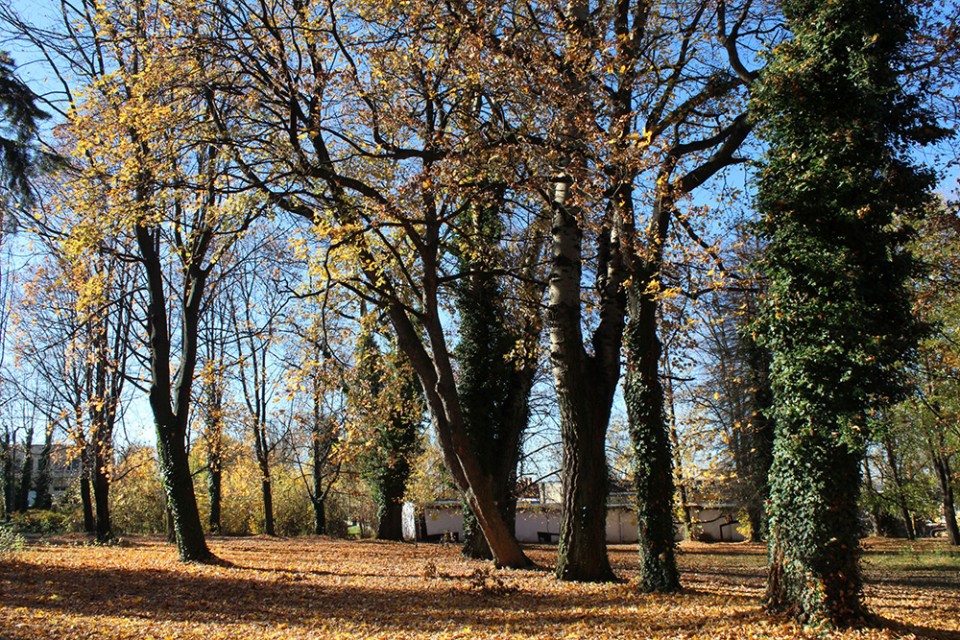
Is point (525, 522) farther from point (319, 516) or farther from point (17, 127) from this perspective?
point (17, 127)

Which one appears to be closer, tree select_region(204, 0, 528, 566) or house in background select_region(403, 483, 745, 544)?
tree select_region(204, 0, 528, 566)

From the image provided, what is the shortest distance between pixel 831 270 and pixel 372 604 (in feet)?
21.0

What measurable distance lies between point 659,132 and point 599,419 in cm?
418

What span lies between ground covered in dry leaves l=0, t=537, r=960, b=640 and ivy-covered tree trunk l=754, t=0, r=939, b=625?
2.83 feet

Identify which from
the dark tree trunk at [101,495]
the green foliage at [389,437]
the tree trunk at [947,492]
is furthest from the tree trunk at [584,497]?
the tree trunk at [947,492]

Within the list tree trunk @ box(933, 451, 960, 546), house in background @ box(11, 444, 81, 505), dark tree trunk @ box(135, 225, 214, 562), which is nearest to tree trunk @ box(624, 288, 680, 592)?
dark tree trunk @ box(135, 225, 214, 562)

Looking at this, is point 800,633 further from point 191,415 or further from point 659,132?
point 191,415

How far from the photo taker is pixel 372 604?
8.27 meters

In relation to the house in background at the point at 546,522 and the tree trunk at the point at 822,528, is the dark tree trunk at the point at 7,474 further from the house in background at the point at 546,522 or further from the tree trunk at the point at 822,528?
the tree trunk at the point at 822,528

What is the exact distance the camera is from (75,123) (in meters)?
9.44

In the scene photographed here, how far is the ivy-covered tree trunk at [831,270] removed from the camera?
21.5ft

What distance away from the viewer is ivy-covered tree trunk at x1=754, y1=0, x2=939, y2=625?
258 inches

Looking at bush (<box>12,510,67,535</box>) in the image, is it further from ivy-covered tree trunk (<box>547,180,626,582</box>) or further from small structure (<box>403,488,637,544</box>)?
ivy-covered tree trunk (<box>547,180,626,582</box>)

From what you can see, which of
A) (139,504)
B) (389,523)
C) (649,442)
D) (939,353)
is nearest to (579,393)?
(649,442)
